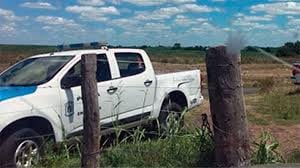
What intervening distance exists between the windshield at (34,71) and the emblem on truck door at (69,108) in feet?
1.49

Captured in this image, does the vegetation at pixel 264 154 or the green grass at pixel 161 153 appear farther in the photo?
the green grass at pixel 161 153

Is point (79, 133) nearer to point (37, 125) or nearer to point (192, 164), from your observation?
point (37, 125)

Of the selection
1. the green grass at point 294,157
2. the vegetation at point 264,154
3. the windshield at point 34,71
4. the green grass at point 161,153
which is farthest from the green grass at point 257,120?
the vegetation at point 264,154

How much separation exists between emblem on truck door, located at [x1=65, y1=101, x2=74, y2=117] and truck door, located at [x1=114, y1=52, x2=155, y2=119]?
40.0 inches

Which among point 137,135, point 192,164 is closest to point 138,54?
point 137,135

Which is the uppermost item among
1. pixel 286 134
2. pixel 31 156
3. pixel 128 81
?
pixel 128 81

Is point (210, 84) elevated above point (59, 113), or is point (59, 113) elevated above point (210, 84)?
point (210, 84)

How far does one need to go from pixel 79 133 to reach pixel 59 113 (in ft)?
1.66

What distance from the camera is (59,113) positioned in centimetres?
793

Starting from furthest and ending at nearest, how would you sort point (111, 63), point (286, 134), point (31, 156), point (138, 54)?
point (286, 134) < point (138, 54) < point (111, 63) < point (31, 156)

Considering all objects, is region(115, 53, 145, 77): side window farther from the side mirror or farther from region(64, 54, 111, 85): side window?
the side mirror

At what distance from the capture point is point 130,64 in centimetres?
984

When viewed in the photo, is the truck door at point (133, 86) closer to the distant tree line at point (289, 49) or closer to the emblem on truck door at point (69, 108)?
the emblem on truck door at point (69, 108)

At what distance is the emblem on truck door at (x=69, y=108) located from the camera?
8.05 meters
